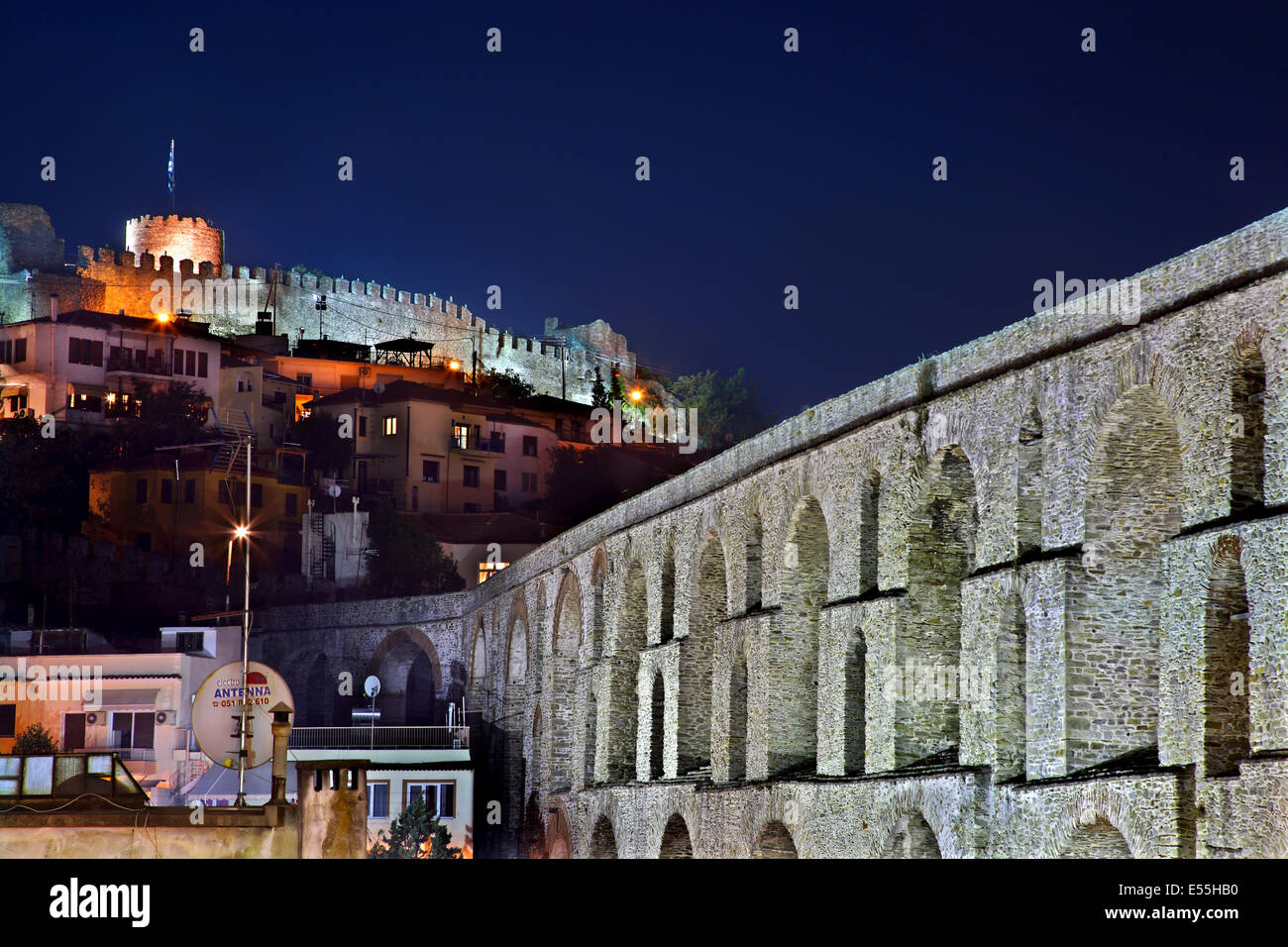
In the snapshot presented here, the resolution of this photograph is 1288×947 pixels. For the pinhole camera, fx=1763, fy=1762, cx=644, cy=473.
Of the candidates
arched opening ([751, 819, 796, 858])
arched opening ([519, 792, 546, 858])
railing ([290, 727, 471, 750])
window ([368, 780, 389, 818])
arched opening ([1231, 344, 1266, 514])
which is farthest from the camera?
railing ([290, 727, 471, 750])

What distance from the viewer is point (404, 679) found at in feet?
239

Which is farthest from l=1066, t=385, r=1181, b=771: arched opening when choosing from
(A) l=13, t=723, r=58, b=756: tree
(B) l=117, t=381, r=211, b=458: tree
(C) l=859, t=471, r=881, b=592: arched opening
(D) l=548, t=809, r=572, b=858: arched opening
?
(B) l=117, t=381, r=211, b=458: tree

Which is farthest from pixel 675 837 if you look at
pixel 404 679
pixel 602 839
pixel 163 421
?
pixel 163 421

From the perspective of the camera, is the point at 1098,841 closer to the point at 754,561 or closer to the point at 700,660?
the point at 754,561

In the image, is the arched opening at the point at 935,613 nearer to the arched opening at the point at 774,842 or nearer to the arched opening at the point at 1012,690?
the arched opening at the point at 1012,690

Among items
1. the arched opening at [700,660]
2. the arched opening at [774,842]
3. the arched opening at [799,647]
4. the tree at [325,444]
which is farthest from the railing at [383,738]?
the tree at [325,444]

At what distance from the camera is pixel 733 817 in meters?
38.4

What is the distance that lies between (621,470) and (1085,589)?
7115 cm

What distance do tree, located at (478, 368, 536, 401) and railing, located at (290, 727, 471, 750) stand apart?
48.0 m

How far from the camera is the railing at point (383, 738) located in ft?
199

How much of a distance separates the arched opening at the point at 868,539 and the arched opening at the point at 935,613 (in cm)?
141

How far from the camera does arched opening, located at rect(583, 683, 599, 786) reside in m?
51.5

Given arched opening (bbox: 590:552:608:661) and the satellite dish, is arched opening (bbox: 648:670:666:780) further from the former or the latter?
the satellite dish

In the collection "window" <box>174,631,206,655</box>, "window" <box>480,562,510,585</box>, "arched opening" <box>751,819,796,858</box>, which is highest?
"window" <box>480,562,510,585</box>
